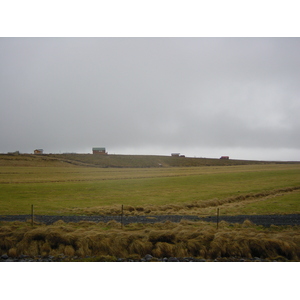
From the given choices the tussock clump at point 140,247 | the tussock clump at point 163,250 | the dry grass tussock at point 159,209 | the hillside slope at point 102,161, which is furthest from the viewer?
the hillside slope at point 102,161

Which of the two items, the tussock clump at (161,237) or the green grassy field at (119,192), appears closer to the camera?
the tussock clump at (161,237)

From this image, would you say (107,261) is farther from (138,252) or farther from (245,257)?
(245,257)

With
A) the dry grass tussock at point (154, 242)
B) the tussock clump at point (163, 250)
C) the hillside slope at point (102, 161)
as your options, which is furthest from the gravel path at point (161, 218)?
the hillside slope at point (102, 161)

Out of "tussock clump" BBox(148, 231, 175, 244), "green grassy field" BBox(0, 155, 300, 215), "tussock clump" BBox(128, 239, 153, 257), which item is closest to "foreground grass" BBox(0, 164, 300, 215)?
"green grassy field" BBox(0, 155, 300, 215)

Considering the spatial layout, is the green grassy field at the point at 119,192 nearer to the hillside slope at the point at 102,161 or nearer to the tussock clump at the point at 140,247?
the hillside slope at the point at 102,161

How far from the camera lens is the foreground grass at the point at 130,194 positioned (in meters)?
17.6

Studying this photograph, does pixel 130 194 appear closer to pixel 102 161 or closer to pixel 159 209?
pixel 159 209

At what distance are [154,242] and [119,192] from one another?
1121 centimetres

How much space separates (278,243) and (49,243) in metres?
11.2

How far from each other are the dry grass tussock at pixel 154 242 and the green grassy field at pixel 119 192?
4.17m

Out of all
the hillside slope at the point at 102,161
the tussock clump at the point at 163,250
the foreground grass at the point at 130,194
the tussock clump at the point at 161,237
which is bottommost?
the tussock clump at the point at 163,250

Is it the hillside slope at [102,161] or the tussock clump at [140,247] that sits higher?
the hillside slope at [102,161]

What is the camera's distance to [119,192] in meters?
22.9

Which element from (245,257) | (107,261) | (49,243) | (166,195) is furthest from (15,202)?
(245,257)
